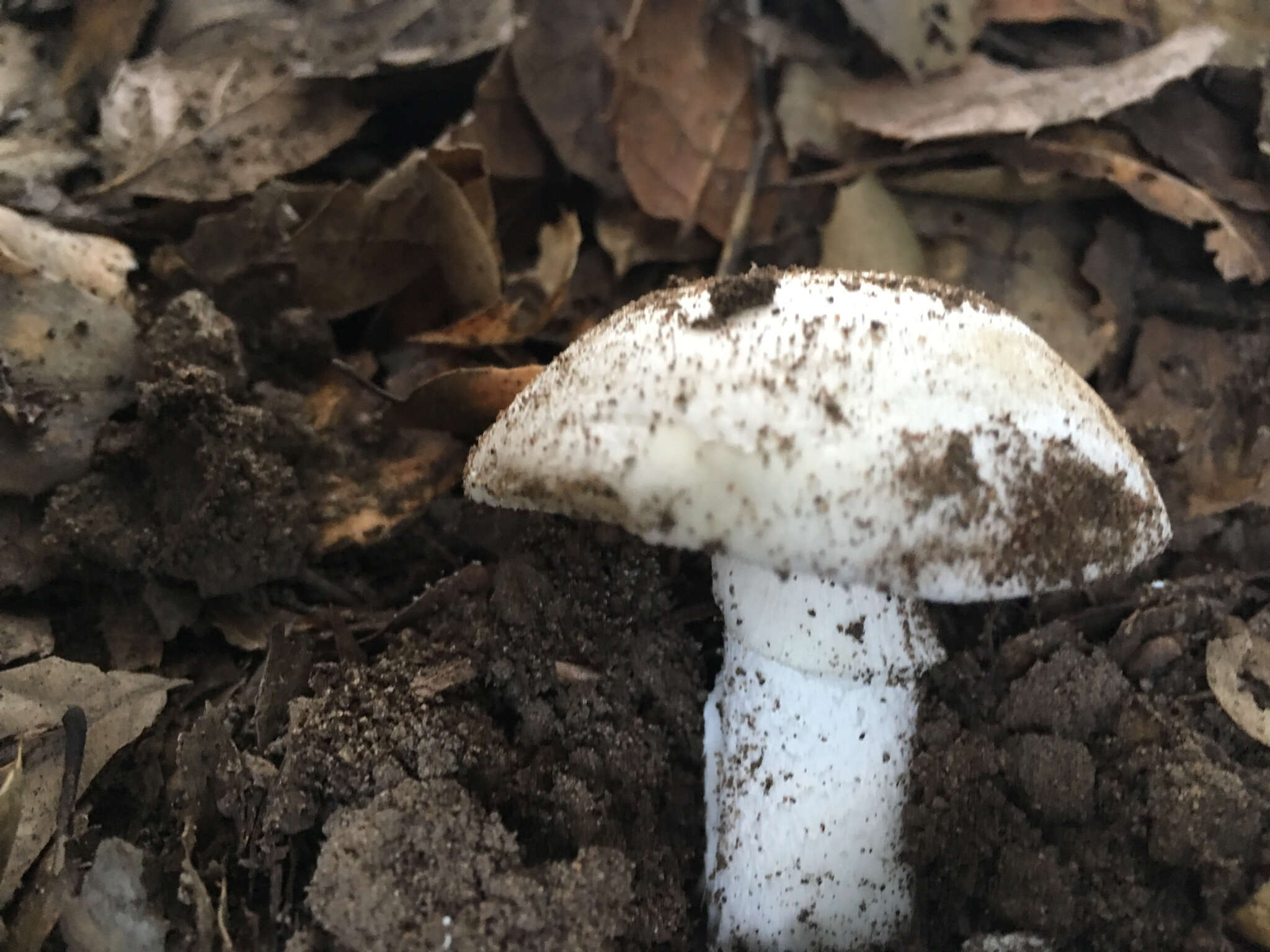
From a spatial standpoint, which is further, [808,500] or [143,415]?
[143,415]

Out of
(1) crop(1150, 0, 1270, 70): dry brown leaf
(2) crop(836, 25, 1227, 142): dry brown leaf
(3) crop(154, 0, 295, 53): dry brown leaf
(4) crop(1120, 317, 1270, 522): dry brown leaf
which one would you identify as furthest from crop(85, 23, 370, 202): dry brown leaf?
(1) crop(1150, 0, 1270, 70): dry brown leaf

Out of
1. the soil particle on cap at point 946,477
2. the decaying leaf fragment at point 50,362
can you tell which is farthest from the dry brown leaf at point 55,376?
the soil particle on cap at point 946,477

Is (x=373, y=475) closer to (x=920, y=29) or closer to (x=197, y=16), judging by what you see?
(x=197, y=16)

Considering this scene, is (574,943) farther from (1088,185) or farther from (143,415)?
(1088,185)

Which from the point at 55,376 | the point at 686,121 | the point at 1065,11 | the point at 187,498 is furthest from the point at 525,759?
the point at 1065,11

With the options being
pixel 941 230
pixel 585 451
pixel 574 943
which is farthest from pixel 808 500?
pixel 941 230

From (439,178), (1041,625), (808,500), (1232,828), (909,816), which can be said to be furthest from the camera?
(439,178)
